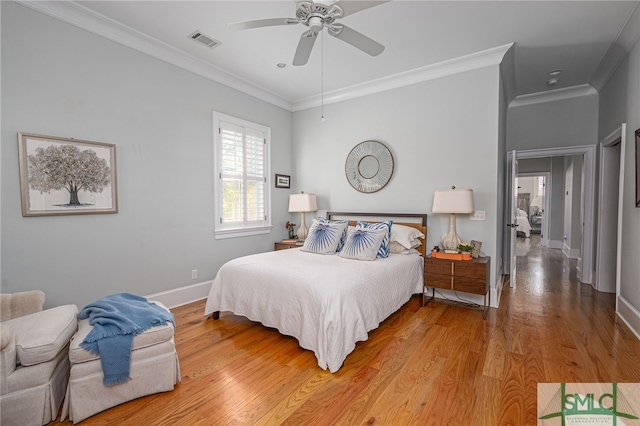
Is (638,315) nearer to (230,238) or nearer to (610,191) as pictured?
(610,191)

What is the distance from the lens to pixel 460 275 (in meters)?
3.24

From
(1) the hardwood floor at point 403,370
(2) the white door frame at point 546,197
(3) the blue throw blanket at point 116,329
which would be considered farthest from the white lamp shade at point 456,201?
(2) the white door frame at point 546,197

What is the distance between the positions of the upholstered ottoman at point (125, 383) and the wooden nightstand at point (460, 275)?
273 cm

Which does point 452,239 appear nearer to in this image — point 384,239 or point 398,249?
point 398,249

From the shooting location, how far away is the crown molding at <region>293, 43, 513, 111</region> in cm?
336

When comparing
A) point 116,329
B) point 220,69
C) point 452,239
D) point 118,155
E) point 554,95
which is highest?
point 220,69

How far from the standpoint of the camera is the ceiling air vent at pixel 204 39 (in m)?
2.99

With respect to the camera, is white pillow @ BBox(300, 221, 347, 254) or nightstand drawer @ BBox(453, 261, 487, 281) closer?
nightstand drawer @ BBox(453, 261, 487, 281)

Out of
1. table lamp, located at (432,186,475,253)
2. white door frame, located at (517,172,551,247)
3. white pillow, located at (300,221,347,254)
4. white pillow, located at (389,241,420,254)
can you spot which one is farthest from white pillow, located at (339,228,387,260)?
white door frame, located at (517,172,551,247)

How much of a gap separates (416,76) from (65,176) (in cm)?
408

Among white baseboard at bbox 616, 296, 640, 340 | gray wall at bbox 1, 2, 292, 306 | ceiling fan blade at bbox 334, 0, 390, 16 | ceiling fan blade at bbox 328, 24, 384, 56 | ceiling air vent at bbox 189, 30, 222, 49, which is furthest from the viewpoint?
ceiling air vent at bbox 189, 30, 222, 49

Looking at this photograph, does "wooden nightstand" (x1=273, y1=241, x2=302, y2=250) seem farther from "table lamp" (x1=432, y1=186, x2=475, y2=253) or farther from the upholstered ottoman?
the upholstered ottoman

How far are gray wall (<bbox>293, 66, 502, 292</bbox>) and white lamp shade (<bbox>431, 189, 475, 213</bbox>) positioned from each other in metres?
0.37

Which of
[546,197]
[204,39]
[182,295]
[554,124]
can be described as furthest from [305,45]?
[546,197]
